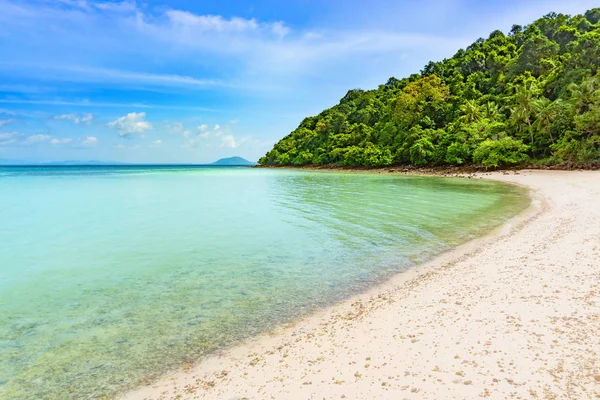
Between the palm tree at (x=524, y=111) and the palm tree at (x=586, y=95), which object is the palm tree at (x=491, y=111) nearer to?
the palm tree at (x=524, y=111)

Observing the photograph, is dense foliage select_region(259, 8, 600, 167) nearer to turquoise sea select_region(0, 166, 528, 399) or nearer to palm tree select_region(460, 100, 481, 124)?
palm tree select_region(460, 100, 481, 124)

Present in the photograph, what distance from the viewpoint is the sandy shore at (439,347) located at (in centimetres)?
369

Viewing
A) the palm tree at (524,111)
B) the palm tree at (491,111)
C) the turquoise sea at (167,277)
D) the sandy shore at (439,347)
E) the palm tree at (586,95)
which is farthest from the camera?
the palm tree at (491,111)

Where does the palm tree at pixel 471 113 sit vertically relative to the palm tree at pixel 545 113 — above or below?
above

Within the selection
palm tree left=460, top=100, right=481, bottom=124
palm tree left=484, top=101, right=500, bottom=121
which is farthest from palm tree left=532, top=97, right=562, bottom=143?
palm tree left=460, top=100, right=481, bottom=124

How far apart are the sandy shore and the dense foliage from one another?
4373 cm

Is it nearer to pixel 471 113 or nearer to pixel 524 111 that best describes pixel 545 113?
pixel 524 111

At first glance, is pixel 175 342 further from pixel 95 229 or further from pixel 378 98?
pixel 378 98

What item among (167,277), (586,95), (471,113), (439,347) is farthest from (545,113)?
(167,277)

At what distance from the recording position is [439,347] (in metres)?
4.52

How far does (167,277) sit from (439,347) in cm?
720

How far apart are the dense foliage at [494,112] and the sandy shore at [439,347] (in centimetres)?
4373

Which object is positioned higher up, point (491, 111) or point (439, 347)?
point (491, 111)

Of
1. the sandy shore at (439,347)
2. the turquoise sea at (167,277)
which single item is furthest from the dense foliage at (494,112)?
the sandy shore at (439,347)
